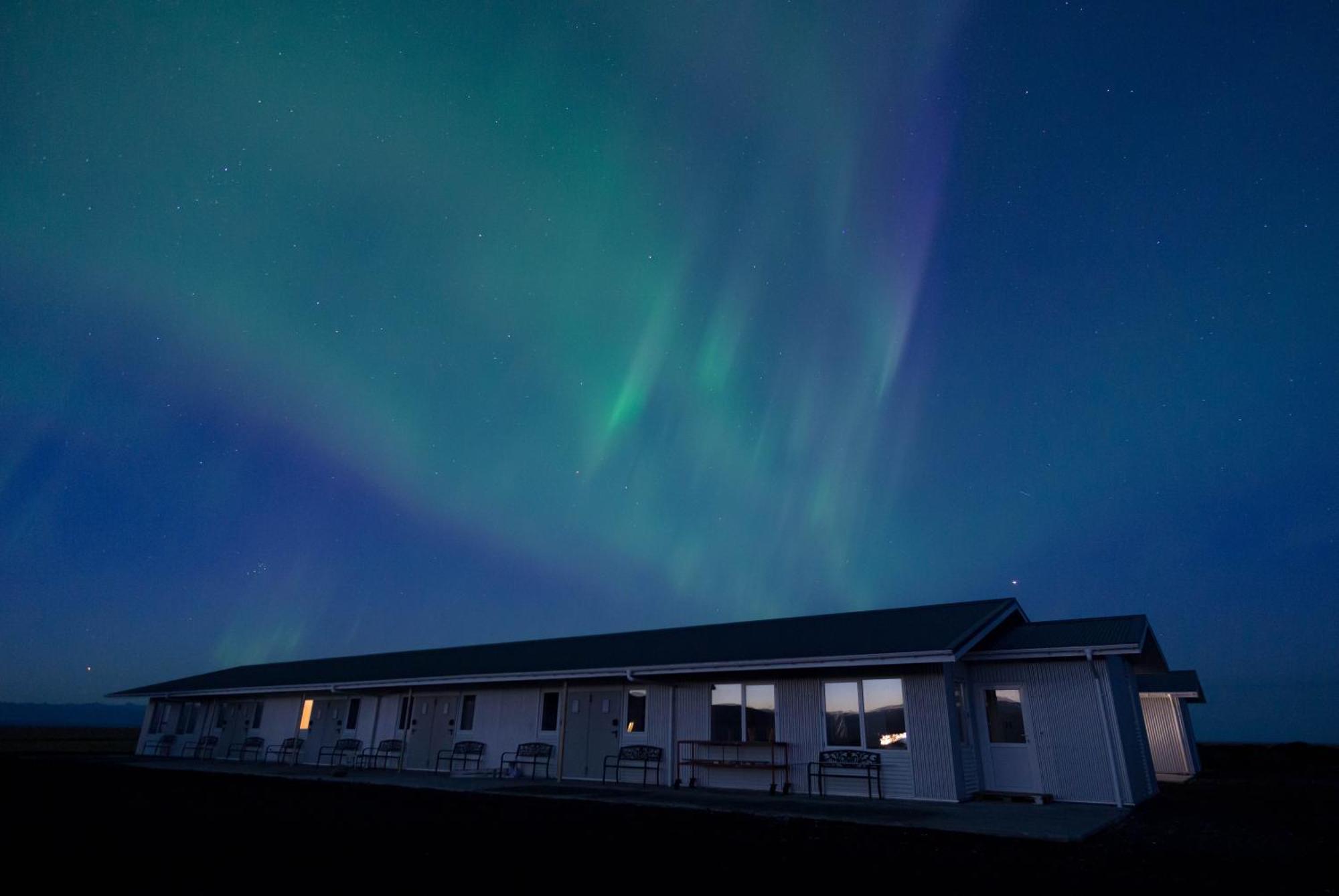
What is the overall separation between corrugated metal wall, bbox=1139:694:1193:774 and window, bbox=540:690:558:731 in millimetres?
17030

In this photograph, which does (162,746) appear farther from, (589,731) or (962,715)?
(962,715)

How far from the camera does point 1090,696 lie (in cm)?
1345

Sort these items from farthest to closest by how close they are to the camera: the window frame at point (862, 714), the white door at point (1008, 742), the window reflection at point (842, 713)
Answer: the window reflection at point (842, 713)
the window frame at point (862, 714)
the white door at point (1008, 742)

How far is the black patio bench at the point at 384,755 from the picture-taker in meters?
22.9

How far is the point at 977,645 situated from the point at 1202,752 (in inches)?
1298

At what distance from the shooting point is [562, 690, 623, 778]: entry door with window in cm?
1842

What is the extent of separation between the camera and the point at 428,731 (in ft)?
74.1

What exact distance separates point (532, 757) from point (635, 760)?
Answer: 369cm

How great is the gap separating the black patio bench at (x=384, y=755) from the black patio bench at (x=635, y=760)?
821cm

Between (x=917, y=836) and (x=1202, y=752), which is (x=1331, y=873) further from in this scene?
(x=1202, y=752)

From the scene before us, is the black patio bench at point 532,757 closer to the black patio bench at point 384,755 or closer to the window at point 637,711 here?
the window at point 637,711

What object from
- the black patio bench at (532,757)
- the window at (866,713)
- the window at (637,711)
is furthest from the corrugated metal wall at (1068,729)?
the black patio bench at (532,757)

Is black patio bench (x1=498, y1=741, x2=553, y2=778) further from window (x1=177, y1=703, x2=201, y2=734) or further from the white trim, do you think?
window (x1=177, y1=703, x2=201, y2=734)

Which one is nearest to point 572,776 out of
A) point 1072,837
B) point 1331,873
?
point 1072,837
